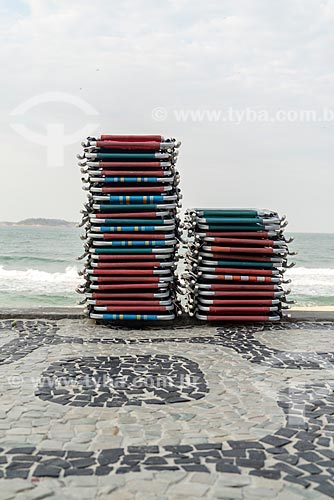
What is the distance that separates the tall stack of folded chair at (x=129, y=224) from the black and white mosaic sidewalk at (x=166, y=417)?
31.8 inches

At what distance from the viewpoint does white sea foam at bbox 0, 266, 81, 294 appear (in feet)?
67.9

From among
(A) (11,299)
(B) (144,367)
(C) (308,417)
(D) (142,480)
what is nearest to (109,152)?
(B) (144,367)

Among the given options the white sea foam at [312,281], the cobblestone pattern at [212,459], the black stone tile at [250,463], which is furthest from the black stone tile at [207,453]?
the white sea foam at [312,281]

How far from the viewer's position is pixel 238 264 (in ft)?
22.5

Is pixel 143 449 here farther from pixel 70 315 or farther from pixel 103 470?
pixel 70 315

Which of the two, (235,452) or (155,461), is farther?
(235,452)

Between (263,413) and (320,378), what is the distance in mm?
1020

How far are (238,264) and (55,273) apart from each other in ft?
65.0

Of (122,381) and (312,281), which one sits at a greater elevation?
(122,381)

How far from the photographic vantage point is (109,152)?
6762mm

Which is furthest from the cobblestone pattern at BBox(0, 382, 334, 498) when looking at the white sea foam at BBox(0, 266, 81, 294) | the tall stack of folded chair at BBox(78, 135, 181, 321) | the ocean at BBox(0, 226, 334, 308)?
the white sea foam at BBox(0, 266, 81, 294)

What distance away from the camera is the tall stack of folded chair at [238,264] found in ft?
22.3

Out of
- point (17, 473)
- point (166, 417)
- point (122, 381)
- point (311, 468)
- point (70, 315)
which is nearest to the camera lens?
point (17, 473)

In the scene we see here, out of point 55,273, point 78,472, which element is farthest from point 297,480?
point 55,273
